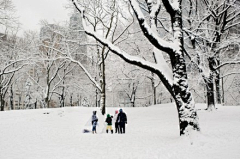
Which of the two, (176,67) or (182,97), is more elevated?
(176,67)

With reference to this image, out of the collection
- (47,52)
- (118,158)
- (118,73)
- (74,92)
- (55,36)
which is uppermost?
(55,36)

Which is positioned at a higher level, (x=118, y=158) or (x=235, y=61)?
(x=235, y=61)

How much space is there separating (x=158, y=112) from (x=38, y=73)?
2403cm

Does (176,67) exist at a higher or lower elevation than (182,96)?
higher

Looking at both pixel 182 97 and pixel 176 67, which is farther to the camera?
pixel 176 67

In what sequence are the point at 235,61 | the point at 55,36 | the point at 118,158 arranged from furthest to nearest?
the point at 55,36 < the point at 235,61 < the point at 118,158

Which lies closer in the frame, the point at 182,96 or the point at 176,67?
the point at 182,96

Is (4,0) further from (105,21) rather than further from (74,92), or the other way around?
(74,92)

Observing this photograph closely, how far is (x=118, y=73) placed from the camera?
29.4 metres

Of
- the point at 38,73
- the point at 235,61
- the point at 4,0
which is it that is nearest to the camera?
the point at 235,61

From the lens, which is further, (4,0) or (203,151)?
(4,0)

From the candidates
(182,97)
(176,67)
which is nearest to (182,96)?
(182,97)

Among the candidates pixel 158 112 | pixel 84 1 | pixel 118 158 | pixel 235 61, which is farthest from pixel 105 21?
pixel 118 158

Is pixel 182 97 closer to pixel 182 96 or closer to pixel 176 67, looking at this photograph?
pixel 182 96
